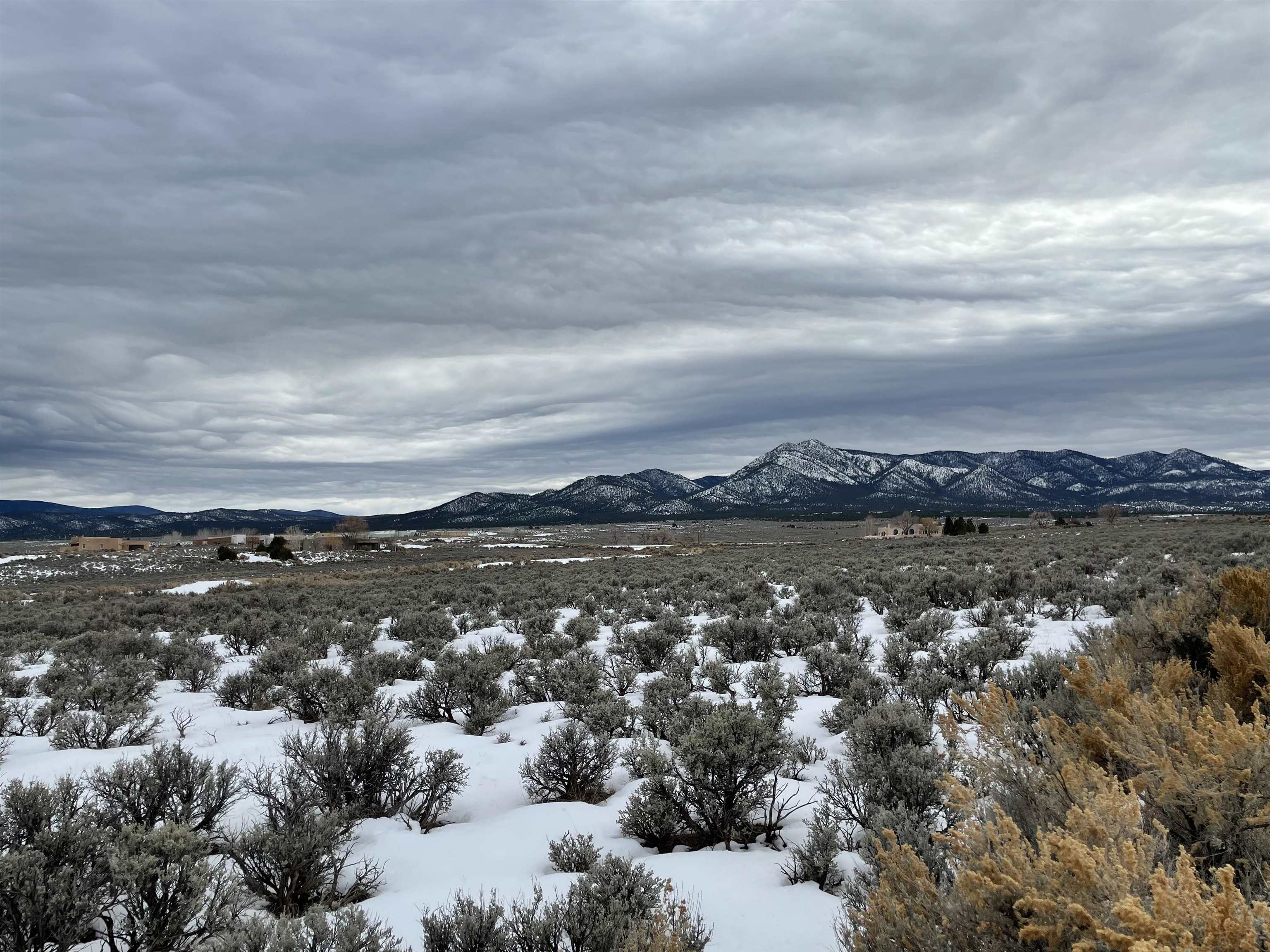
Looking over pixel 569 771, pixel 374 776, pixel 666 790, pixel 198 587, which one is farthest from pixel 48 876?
pixel 198 587

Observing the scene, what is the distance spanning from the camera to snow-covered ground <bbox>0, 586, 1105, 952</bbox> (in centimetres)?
381

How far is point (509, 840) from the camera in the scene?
196 inches

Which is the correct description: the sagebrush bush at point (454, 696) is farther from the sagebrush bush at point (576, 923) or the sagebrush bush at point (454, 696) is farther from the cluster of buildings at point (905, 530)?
the cluster of buildings at point (905, 530)

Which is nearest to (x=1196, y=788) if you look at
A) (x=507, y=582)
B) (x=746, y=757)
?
(x=746, y=757)

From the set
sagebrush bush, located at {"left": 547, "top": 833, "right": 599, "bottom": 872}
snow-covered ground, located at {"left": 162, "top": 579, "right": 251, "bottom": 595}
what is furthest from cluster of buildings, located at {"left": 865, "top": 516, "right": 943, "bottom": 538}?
sagebrush bush, located at {"left": 547, "top": 833, "right": 599, "bottom": 872}

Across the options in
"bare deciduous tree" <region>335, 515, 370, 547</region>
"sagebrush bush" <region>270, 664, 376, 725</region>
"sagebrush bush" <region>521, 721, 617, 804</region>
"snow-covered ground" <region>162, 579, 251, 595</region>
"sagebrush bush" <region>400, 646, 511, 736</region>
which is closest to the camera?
"sagebrush bush" <region>521, 721, 617, 804</region>

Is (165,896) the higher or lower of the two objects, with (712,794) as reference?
higher

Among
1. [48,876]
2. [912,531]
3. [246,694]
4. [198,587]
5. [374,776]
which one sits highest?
[48,876]

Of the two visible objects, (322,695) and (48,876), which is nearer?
(48,876)

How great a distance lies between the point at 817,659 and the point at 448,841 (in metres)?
5.71

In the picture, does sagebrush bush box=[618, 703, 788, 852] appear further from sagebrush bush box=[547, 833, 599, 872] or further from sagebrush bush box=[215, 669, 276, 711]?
sagebrush bush box=[215, 669, 276, 711]

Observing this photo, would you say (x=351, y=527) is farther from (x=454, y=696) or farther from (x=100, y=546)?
(x=454, y=696)

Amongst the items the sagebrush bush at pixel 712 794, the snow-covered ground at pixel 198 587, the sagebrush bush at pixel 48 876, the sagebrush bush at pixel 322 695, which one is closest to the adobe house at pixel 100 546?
the snow-covered ground at pixel 198 587

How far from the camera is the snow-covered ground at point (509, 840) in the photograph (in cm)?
381
